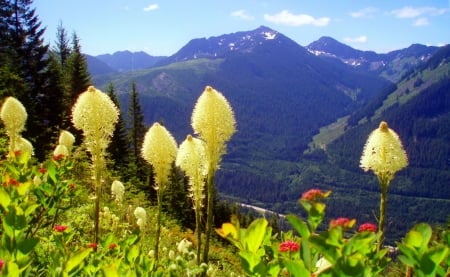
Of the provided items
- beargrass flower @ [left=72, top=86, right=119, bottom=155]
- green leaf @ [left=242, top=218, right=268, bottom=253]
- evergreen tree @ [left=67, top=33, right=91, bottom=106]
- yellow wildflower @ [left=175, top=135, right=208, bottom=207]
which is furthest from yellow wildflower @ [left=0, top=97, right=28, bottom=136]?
evergreen tree @ [left=67, top=33, right=91, bottom=106]

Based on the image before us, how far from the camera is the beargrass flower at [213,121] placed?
20.2 feet

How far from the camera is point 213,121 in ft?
20.3

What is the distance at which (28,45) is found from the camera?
33.3 m

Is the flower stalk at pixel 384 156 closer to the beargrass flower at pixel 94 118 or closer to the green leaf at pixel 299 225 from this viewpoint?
the beargrass flower at pixel 94 118

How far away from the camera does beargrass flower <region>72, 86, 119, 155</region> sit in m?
6.11

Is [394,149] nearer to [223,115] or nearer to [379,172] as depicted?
[379,172]

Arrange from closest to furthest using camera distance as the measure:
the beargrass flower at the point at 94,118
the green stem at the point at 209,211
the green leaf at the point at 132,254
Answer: the green leaf at the point at 132,254, the green stem at the point at 209,211, the beargrass flower at the point at 94,118

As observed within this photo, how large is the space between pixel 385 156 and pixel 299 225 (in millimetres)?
5214

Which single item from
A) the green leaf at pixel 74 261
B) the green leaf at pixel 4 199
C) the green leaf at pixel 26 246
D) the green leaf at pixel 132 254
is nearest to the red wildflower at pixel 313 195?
the green leaf at pixel 74 261

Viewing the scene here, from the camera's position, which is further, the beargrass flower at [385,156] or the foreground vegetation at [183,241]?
the beargrass flower at [385,156]

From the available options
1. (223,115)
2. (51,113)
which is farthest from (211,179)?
(51,113)

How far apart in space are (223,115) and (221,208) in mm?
52644

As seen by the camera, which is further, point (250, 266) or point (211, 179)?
point (211, 179)

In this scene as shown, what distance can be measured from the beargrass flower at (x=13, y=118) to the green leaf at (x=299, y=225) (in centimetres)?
732
